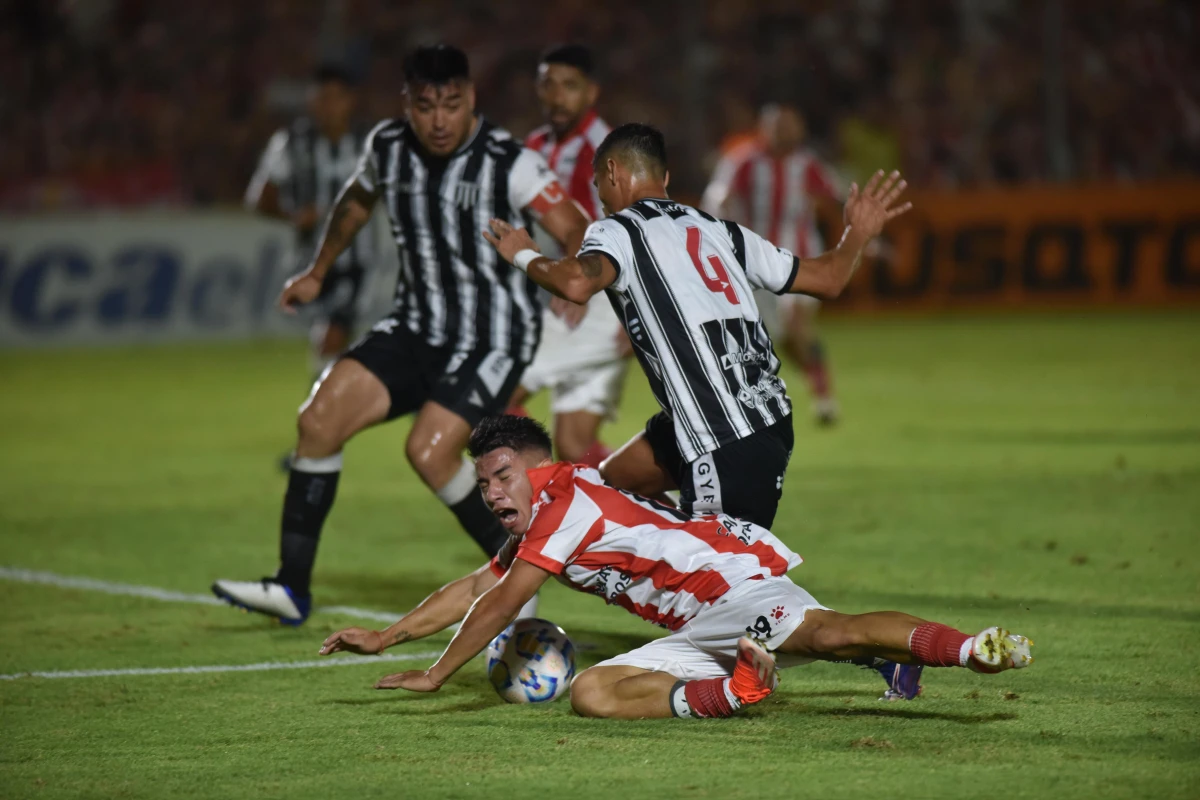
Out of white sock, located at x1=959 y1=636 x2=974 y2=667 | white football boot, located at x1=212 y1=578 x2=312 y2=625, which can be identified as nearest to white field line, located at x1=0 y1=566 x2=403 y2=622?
white football boot, located at x1=212 y1=578 x2=312 y2=625

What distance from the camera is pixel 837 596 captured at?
701cm

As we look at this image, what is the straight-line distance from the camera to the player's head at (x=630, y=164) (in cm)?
559

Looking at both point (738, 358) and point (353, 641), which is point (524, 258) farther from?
point (353, 641)

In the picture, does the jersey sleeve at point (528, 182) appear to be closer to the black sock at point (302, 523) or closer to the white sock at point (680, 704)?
the black sock at point (302, 523)

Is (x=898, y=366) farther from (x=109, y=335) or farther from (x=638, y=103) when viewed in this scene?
(x=109, y=335)

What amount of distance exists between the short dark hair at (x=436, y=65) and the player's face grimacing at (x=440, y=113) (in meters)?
0.02

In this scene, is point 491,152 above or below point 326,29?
below

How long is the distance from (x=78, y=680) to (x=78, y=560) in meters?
2.59

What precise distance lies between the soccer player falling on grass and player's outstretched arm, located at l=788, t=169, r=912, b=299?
894mm

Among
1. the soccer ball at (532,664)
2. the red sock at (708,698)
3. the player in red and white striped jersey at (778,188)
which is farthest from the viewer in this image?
the player in red and white striped jersey at (778,188)

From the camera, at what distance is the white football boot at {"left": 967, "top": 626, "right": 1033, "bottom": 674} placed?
4688 millimetres

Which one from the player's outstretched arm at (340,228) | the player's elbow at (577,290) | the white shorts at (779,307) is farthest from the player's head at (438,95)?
the white shorts at (779,307)

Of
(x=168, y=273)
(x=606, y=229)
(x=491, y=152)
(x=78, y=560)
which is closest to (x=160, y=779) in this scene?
(x=606, y=229)

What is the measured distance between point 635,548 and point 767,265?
1.11 m
